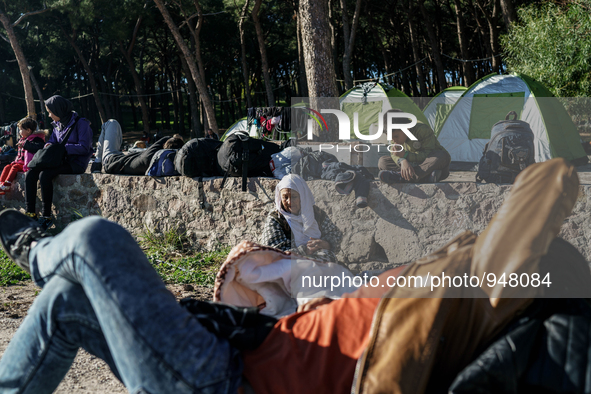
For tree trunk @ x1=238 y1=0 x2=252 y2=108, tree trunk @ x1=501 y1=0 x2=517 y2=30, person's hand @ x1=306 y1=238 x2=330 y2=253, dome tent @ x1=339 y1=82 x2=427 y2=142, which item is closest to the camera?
person's hand @ x1=306 y1=238 x2=330 y2=253

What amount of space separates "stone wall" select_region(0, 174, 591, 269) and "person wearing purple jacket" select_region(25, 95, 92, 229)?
1.09 feet

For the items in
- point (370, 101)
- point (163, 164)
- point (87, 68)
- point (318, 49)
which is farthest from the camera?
point (87, 68)

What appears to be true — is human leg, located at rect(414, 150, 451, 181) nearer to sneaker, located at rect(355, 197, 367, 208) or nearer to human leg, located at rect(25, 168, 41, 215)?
sneaker, located at rect(355, 197, 367, 208)

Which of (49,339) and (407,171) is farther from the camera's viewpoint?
(407,171)

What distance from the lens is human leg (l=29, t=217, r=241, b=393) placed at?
1.35 meters

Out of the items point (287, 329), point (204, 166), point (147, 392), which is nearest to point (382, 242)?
point (204, 166)

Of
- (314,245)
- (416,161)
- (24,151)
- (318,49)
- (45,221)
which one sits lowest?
(45,221)

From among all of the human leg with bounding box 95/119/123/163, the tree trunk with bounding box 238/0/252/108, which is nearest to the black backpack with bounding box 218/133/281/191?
the human leg with bounding box 95/119/123/163

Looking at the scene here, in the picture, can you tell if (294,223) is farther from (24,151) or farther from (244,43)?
(244,43)

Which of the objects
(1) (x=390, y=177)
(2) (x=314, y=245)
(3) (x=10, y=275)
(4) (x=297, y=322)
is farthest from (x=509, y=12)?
(4) (x=297, y=322)

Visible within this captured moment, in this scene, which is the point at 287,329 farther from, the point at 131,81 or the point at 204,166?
the point at 131,81

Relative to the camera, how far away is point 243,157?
4945 mm

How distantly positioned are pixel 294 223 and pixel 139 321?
2328 millimetres

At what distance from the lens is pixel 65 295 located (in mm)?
1496
